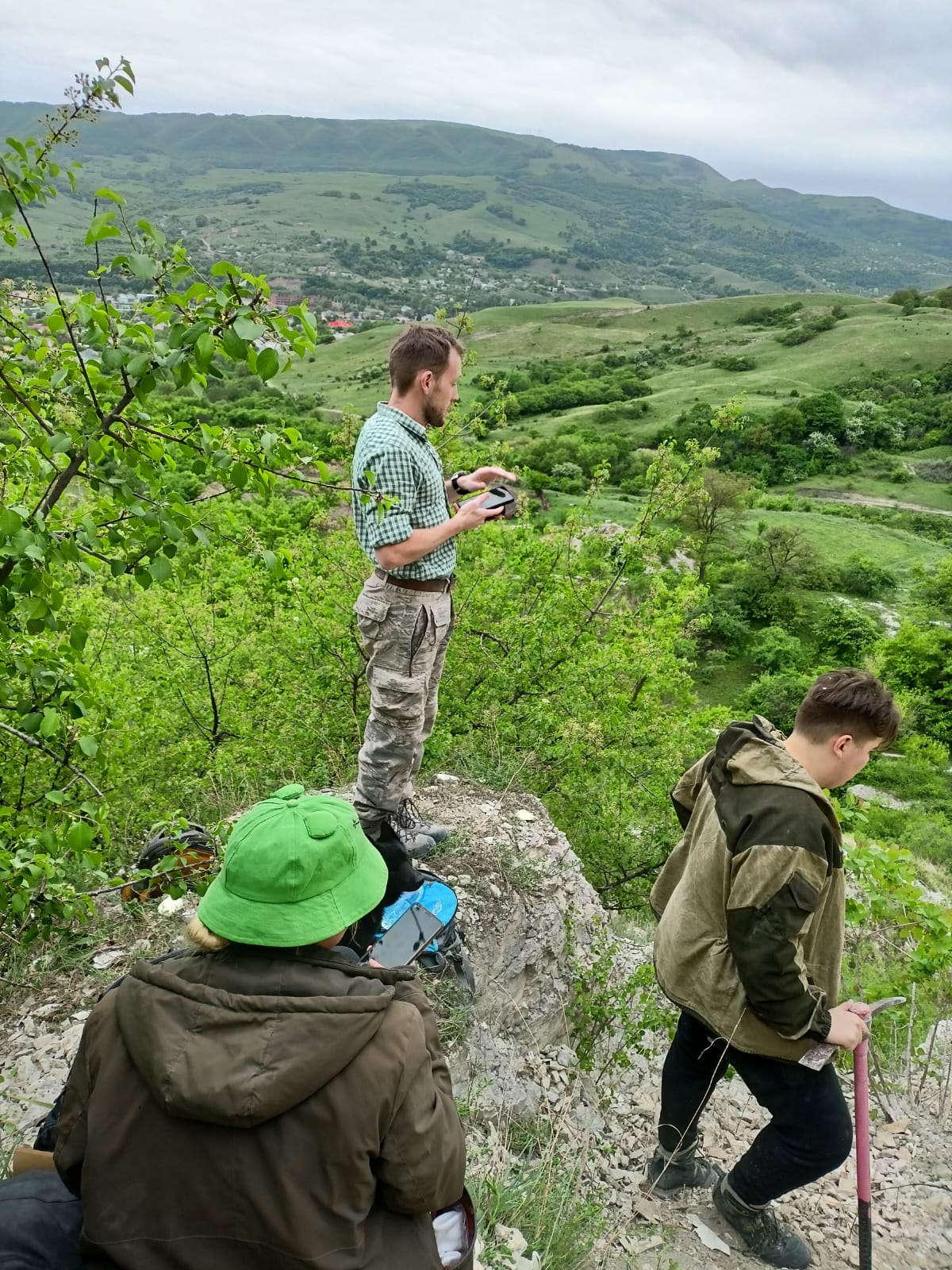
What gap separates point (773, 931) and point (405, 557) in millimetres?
2321

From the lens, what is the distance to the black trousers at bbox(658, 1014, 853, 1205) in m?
3.20

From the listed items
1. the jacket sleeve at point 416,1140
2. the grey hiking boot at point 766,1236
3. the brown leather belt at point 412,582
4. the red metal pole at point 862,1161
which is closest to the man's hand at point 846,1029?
the red metal pole at point 862,1161

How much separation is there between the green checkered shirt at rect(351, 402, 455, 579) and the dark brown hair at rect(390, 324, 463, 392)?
0.20 m

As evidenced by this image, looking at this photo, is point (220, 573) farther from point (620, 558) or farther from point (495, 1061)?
point (495, 1061)

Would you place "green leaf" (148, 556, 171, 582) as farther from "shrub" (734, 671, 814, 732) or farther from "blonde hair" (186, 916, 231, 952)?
"shrub" (734, 671, 814, 732)

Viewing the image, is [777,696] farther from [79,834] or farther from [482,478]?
[79,834]

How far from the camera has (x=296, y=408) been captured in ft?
229

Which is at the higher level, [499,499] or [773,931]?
[499,499]

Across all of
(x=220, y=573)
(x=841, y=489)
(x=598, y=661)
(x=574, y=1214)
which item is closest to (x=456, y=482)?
(x=574, y=1214)

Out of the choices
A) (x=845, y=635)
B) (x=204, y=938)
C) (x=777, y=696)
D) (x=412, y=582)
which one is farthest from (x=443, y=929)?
(x=845, y=635)

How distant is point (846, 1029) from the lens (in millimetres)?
3020

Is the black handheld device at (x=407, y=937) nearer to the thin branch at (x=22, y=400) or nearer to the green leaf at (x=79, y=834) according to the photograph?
the green leaf at (x=79, y=834)

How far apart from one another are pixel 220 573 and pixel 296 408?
5883 centimetres

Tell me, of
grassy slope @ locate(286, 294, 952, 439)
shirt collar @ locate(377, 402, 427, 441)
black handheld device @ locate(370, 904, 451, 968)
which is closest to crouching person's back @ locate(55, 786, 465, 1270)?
black handheld device @ locate(370, 904, 451, 968)
